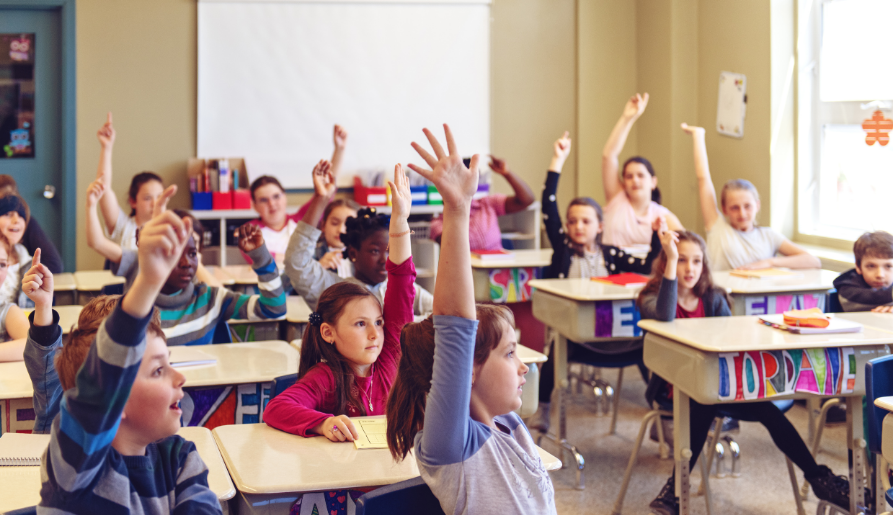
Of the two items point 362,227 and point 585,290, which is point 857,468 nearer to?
point 585,290

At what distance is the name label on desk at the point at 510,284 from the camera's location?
426 cm

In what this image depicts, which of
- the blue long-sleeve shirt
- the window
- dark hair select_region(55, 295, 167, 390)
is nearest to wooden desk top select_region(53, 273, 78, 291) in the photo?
dark hair select_region(55, 295, 167, 390)

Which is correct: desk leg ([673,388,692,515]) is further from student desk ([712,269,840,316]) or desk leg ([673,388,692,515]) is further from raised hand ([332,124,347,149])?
raised hand ([332,124,347,149])

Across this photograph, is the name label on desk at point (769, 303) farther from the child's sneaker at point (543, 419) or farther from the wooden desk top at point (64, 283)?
the wooden desk top at point (64, 283)

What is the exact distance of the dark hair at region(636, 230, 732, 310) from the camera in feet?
9.59

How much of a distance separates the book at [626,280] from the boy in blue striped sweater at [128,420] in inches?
96.2

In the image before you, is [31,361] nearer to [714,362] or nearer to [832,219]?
[714,362]

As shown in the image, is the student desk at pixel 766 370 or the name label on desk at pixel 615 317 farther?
the name label on desk at pixel 615 317

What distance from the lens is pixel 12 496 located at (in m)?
1.39

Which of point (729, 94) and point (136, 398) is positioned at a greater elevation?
point (729, 94)

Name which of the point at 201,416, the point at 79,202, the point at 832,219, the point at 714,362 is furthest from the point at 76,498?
the point at 79,202

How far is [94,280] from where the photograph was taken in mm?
3877

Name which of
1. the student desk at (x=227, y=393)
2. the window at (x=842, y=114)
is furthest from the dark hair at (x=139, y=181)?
the window at (x=842, y=114)

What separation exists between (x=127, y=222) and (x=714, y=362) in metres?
2.98
